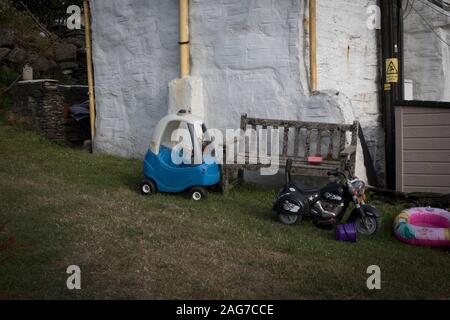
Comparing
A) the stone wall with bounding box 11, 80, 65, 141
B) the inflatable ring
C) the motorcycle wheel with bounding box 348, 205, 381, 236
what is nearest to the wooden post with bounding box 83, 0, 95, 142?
the stone wall with bounding box 11, 80, 65, 141

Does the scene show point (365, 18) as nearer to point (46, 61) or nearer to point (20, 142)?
point (20, 142)

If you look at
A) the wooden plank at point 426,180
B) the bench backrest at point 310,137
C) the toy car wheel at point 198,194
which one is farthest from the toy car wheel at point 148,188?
the wooden plank at point 426,180

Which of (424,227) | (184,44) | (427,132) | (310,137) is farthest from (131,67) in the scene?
(424,227)

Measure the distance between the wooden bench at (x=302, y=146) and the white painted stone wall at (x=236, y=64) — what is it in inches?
11.0

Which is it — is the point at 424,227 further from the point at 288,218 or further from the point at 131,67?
the point at 131,67

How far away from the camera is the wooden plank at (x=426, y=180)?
7.54 m

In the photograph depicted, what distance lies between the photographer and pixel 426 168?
7.62 metres

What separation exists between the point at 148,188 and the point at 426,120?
407 centimetres

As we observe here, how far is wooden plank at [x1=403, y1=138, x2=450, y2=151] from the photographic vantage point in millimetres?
7523

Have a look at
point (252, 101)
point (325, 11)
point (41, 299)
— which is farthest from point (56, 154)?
point (41, 299)

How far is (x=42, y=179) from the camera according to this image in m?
7.93

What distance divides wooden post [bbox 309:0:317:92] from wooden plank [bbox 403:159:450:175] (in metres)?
1.78
